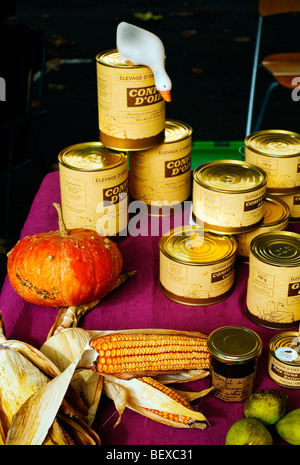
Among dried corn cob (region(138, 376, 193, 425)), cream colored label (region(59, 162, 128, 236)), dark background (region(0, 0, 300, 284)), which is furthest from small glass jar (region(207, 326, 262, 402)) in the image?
dark background (region(0, 0, 300, 284))

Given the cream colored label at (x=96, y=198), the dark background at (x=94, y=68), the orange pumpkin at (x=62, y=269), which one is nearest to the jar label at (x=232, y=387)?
the orange pumpkin at (x=62, y=269)

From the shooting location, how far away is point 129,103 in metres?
1.94

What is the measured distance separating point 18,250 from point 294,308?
824 millimetres

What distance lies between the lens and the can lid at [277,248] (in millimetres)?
1548

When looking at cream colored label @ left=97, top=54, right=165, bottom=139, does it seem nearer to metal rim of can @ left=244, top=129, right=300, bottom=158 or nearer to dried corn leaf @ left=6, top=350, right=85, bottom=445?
metal rim of can @ left=244, top=129, right=300, bottom=158

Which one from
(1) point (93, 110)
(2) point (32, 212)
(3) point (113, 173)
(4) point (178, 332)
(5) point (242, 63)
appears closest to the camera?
(4) point (178, 332)

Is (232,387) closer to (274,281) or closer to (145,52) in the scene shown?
(274,281)

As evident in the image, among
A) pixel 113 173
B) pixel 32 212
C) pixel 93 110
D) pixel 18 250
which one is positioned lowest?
pixel 93 110

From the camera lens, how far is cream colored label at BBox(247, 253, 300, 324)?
1.53m

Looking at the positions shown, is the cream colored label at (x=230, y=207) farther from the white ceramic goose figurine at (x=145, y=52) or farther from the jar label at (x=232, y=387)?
the jar label at (x=232, y=387)

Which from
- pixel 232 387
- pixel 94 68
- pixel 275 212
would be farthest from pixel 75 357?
pixel 94 68
